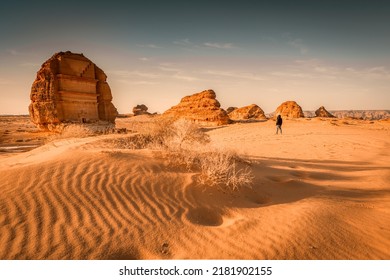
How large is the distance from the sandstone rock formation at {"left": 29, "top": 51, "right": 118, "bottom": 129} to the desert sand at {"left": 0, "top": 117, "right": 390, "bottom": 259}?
33.4ft

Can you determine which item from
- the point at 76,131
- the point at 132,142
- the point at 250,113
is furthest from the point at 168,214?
the point at 250,113

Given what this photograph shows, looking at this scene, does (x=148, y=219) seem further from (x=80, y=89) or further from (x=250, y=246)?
(x=80, y=89)

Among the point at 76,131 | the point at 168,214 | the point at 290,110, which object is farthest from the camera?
the point at 290,110

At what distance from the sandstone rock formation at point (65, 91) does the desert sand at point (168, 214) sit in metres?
10.2

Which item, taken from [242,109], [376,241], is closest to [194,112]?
[242,109]

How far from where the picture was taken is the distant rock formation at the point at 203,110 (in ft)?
82.2

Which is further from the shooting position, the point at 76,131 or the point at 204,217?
the point at 76,131

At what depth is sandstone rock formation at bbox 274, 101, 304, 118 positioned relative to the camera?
1204 inches

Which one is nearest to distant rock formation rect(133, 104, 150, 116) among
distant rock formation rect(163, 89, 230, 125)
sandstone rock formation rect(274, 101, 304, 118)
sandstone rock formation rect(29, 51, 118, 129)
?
distant rock formation rect(163, 89, 230, 125)

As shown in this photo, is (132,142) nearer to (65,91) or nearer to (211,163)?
(211,163)

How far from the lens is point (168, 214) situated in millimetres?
3158

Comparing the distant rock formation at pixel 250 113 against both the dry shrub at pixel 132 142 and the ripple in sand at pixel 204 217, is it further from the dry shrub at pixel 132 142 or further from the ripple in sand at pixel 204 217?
the ripple in sand at pixel 204 217

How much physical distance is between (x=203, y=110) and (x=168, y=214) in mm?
23596

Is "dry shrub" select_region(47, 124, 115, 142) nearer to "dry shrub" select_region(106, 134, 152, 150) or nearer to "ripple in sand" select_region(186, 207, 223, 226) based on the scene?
"dry shrub" select_region(106, 134, 152, 150)
